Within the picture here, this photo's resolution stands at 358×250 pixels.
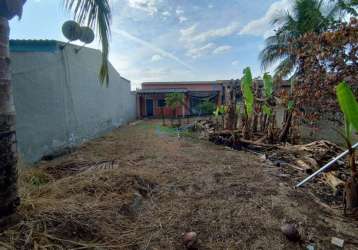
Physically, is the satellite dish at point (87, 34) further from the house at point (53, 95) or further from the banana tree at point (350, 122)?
the banana tree at point (350, 122)

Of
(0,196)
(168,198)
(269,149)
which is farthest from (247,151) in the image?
(0,196)

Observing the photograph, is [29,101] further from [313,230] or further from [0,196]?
[313,230]

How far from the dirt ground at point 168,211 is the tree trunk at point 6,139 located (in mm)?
244

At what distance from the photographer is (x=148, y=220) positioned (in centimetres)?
266

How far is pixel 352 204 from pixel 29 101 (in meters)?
6.89

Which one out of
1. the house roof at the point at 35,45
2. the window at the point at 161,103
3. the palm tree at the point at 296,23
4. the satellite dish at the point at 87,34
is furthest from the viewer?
the window at the point at 161,103

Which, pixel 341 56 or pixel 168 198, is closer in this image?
pixel 168 198

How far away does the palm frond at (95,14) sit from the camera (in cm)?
246

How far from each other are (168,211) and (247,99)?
514 centimetres

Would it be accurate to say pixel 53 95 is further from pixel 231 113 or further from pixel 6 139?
pixel 231 113

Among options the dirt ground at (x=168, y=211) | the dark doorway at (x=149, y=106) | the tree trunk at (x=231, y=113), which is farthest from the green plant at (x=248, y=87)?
the dark doorway at (x=149, y=106)

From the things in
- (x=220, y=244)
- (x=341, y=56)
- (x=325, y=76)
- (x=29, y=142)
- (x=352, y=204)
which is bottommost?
(x=220, y=244)

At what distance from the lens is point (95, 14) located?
2.57 m

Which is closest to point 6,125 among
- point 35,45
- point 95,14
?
point 95,14
